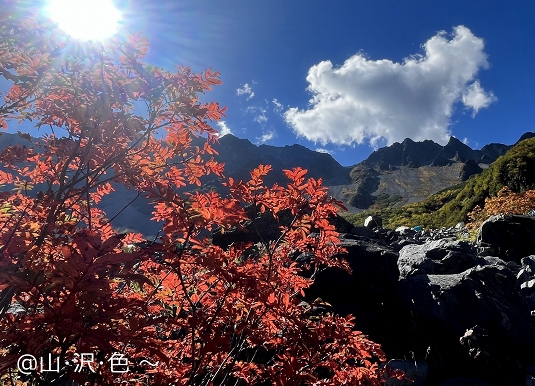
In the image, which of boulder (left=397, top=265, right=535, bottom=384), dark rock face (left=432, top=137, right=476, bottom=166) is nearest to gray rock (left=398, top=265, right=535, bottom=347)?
boulder (left=397, top=265, right=535, bottom=384)

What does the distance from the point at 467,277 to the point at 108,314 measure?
252 inches

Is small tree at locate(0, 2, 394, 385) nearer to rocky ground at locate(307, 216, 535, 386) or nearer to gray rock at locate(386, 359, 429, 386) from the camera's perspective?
gray rock at locate(386, 359, 429, 386)

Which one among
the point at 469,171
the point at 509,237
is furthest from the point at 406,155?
the point at 509,237

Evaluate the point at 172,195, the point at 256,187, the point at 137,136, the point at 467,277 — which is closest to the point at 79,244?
the point at 172,195

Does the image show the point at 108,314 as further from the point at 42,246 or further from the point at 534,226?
the point at 534,226

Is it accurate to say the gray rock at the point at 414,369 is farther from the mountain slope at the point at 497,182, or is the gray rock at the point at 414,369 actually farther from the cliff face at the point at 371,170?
the cliff face at the point at 371,170

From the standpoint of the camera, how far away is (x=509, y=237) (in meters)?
11.2

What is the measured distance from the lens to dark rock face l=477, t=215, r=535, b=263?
35.8ft

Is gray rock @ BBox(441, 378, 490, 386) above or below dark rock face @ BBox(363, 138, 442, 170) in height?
below

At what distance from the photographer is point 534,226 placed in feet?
36.6

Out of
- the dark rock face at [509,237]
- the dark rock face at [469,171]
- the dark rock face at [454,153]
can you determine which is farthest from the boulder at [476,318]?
the dark rock face at [454,153]

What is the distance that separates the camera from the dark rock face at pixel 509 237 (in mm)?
10900

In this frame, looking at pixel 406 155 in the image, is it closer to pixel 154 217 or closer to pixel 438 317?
pixel 438 317

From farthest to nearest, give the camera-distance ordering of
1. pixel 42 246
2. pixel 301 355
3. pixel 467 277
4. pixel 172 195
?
pixel 467 277
pixel 301 355
pixel 42 246
pixel 172 195
